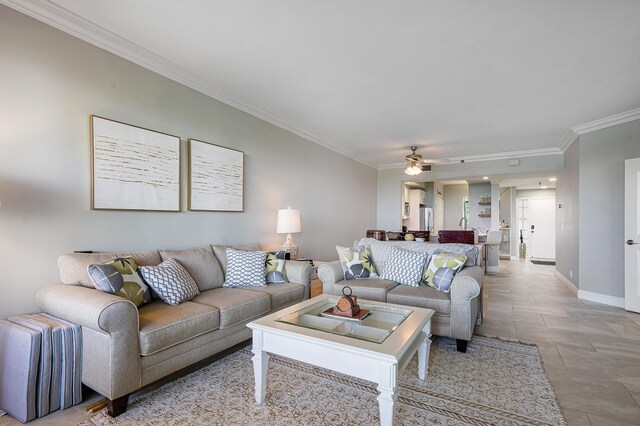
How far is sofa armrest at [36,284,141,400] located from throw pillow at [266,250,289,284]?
5.16 feet

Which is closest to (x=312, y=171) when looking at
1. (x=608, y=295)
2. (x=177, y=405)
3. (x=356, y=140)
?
(x=356, y=140)

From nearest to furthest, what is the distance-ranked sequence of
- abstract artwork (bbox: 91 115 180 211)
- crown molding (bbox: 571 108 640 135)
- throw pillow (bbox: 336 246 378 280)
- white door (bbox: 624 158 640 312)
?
abstract artwork (bbox: 91 115 180 211), throw pillow (bbox: 336 246 378 280), white door (bbox: 624 158 640 312), crown molding (bbox: 571 108 640 135)

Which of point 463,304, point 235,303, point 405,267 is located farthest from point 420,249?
point 235,303

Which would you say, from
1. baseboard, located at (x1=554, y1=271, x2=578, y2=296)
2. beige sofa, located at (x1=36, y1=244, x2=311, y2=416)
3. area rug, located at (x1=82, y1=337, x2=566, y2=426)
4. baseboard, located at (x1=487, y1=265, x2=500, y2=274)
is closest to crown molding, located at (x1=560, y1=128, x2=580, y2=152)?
baseboard, located at (x1=554, y1=271, x2=578, y2=296)

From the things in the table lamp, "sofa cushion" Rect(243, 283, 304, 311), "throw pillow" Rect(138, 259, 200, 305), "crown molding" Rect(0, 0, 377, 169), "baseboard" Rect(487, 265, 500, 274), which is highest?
"crown molding" Rect(0, 0, 377, 169)

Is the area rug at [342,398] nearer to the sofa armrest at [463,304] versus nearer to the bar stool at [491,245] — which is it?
the sofa armrest at [463,304]

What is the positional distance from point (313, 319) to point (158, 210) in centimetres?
190

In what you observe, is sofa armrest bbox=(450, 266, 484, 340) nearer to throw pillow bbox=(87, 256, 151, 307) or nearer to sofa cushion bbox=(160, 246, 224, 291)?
sofa cushion bbox=(160, 246, 224, 291)

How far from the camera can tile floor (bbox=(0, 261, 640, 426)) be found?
201 cm

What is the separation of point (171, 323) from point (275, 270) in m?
1.40

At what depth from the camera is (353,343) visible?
1780 millimetres

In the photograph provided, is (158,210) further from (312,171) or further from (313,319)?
(312,171)

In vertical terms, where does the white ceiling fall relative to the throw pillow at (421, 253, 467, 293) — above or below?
above

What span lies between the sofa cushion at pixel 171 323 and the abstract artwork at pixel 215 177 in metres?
1.30
